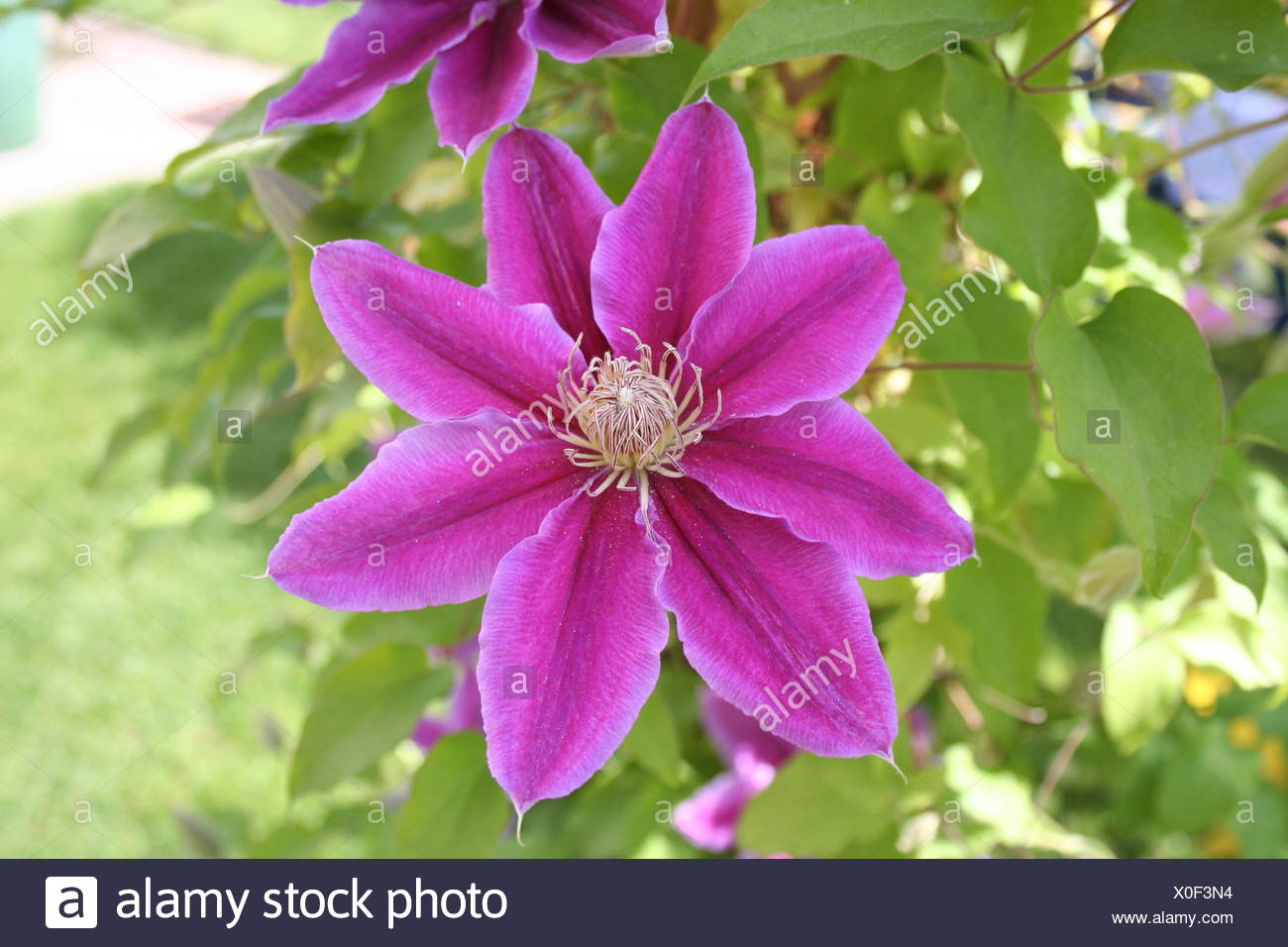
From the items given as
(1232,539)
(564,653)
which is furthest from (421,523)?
(1232,539)

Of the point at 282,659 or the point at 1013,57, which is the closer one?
the point at 1013,57

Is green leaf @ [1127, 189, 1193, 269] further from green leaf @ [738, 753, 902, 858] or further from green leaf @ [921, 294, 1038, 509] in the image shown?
green leaf @ [738, 753, 902, 858]

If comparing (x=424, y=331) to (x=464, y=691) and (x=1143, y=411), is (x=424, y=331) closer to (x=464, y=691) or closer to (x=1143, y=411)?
(x=1143, y=411)

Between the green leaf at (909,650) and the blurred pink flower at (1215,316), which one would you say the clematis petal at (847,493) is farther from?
the blurred pink flower at (1215,316)

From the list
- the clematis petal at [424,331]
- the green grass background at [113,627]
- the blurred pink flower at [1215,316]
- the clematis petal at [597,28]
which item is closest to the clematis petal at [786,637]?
the clematis petal at [424,331]

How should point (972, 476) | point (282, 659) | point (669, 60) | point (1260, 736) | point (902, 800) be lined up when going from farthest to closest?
1. point (282, 659)
2. point (1260, 736)
3. point (902, 800)
4. point (972, 476)
5. point (669, 60)
